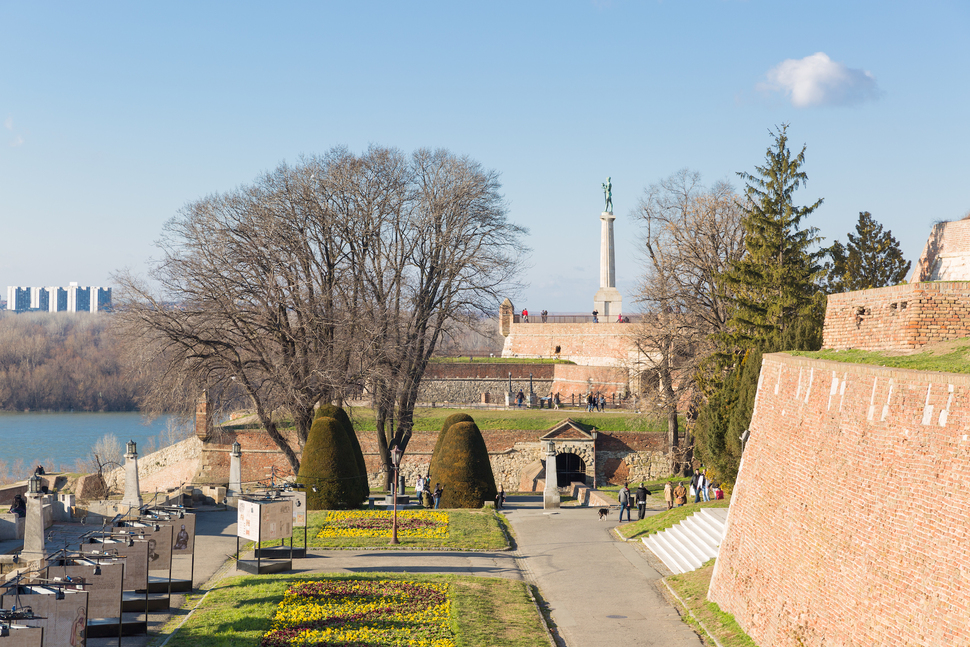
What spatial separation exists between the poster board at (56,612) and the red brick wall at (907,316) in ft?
41.9

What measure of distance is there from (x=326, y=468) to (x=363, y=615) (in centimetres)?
1121

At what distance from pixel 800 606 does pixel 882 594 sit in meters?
2.24

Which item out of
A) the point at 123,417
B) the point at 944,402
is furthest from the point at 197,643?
the point at 123,417

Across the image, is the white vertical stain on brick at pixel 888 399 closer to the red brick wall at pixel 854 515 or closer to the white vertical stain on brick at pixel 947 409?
the red brick wall at pixel 854 515

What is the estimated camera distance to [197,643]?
12953 mm

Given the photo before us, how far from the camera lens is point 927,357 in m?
11.7

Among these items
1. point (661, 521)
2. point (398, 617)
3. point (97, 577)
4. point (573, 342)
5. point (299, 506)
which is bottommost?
point (398, 617)

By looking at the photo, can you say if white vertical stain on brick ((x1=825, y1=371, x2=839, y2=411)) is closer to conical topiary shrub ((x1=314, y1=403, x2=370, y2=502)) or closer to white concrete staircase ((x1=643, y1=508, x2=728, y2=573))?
white concrete staircase ((x1=643, y1=508, x2=728, y2=573))

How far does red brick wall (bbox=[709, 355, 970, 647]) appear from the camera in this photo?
8719 millimetres

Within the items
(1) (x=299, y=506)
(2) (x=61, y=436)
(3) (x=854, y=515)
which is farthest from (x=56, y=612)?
(2) (x=61, y=436)

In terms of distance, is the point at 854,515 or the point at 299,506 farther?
the point at 299,506

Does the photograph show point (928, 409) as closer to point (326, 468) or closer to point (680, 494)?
point (680, 494)

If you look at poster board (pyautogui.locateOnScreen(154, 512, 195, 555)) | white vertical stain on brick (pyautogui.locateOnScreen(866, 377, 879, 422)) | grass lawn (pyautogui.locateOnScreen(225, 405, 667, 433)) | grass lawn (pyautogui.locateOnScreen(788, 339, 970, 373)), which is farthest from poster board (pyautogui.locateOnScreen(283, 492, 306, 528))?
grass lawn (pyautogui.locateOnScreen(225, 405, 667, 433))

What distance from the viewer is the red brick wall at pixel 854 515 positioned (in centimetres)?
872
